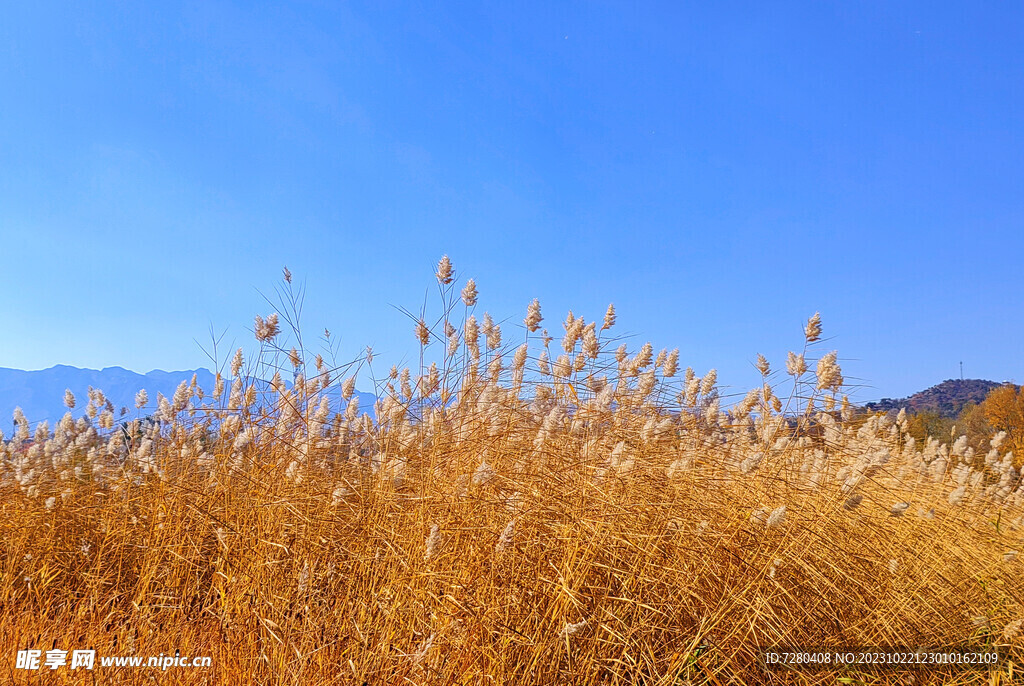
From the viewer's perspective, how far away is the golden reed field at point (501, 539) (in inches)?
83.1

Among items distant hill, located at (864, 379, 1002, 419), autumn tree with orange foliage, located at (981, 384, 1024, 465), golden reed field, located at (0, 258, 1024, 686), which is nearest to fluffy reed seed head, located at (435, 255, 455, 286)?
golden reed field, located at (0, 258, 1024, 686)

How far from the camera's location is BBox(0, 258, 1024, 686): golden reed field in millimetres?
2111

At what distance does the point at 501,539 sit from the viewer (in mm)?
2092

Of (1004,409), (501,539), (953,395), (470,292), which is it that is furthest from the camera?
(953,395)

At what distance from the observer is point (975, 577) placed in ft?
9.40

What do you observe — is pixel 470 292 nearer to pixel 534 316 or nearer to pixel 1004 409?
pixel 534 316

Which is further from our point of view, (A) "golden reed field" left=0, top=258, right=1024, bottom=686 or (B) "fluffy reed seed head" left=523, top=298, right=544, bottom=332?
(B) "fluffy reed seed head" left=523, top=298, right=544, bottom=332

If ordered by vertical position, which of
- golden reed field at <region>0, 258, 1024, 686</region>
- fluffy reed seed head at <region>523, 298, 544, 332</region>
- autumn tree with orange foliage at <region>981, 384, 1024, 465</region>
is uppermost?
autumn tree with orange foliage at <region>981, 384, 1024, 465</region>

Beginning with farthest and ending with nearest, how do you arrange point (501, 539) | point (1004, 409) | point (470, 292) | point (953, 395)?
point (953, 395) → point (1004, 409) → point (470, 292) → point (501, 539)

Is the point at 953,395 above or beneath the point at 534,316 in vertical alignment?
above

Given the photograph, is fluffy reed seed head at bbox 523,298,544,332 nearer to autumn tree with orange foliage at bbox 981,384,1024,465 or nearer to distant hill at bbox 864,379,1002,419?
autumn tree with orange foliage at bbox 981,384,1024,465

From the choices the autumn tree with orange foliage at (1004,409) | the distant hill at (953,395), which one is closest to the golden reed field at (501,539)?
the autumn tree with orange foliage at (1004,409)

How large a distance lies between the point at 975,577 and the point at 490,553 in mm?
2070

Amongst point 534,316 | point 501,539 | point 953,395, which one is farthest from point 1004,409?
point 501,539
